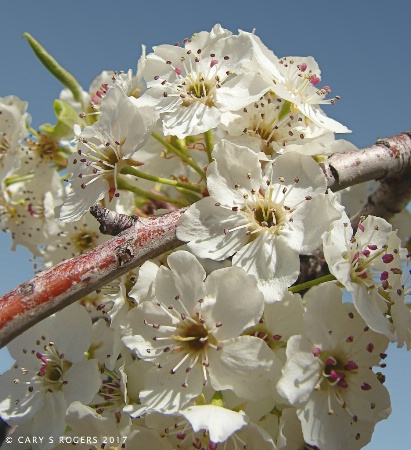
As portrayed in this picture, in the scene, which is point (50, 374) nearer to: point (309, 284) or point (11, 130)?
point (309, 284)

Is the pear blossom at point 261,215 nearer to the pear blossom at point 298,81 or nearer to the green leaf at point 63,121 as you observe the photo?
the pear blossom at point 298,81

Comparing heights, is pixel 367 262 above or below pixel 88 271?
above

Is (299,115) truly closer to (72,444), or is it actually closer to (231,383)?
(231,383)

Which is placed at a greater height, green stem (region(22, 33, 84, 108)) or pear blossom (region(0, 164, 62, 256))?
green stem (region(22, 33, 84, 108))

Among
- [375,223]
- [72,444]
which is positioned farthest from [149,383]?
[375,223]

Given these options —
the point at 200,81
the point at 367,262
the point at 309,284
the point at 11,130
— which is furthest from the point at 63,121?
the point at 367,262

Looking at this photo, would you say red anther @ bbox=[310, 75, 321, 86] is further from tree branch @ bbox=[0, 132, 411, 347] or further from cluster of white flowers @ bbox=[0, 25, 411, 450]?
tree branch @ bbox=[0, 132, 411, 347]

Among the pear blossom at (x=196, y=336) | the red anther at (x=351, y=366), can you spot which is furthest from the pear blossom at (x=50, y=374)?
the red anther at (x=351, y=366)

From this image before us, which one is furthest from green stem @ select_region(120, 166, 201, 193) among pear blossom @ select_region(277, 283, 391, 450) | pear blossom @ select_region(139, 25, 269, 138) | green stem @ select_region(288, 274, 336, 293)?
pear blossom @ select_region(277, 283, 391, 450)
